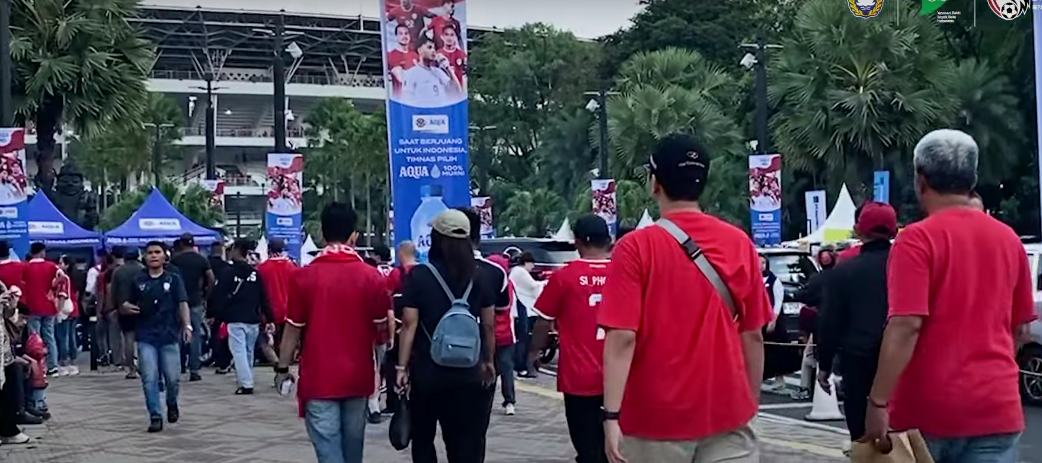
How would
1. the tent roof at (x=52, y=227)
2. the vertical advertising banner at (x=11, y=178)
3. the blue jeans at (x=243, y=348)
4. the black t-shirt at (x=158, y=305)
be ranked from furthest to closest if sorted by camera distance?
the tent roof at (x=52, y=227) → the blue jeans at (x=243, y=348) → the vertical advertising banner at (x=11, y=178) → the black t-shirt at (x=158, y=305)

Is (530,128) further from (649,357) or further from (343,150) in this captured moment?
(649,357)

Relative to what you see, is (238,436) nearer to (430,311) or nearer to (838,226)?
(430,311)

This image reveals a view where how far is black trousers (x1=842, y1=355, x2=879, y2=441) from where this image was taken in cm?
723

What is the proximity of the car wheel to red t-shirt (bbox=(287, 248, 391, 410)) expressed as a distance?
9.42 metres

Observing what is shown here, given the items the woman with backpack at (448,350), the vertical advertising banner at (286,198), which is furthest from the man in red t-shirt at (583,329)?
the vertical advertising banner at (286,198)

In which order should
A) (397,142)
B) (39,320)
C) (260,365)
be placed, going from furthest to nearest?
(260,365) < (39,320) < (397,142)

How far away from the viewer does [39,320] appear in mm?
18438

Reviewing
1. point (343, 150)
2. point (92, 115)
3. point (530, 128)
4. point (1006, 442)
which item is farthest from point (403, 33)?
point (343, 150)

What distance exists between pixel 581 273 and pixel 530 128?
6399cm

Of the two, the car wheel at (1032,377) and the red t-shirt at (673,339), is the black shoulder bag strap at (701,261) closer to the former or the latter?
the red t-shirt at (673,339)

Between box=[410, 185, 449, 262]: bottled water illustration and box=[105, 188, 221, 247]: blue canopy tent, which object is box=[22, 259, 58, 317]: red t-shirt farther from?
box=[105, 188, 221, 247]: blue canopy tent

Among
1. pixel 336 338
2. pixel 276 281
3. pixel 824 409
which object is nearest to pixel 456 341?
pixel 336 338

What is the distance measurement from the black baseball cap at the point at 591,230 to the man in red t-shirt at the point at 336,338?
1.17 meters

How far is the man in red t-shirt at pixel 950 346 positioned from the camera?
4.94 meters
